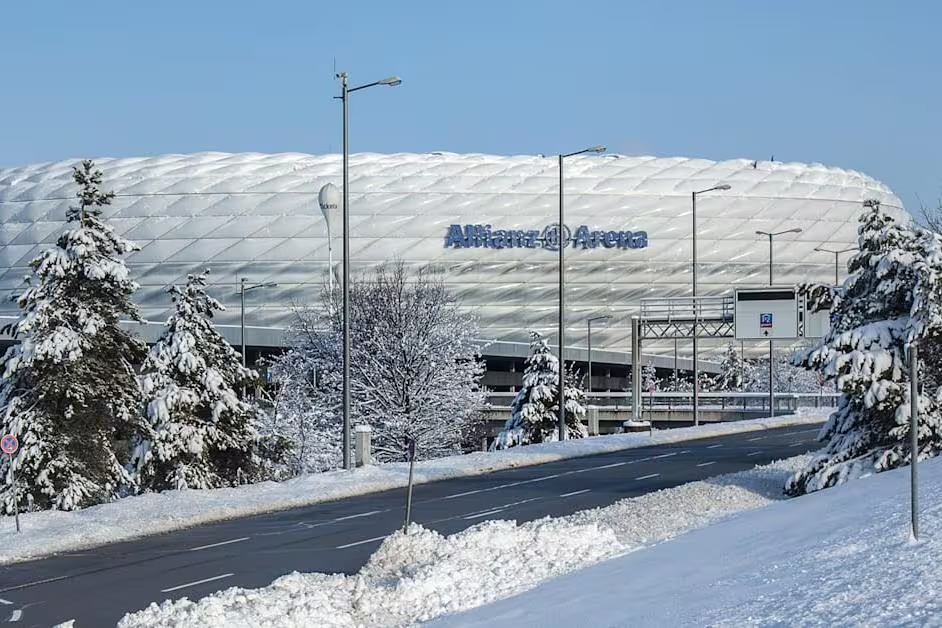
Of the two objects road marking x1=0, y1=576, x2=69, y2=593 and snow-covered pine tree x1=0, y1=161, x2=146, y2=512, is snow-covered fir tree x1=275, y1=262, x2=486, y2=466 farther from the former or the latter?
road marking x1=0, y1=576, x2=69, y2=593

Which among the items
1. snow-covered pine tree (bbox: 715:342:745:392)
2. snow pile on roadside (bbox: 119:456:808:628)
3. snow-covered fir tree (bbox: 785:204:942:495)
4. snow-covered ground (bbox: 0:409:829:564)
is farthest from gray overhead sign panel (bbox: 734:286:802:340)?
snow-covered pine tree (bbox: 715:342:745:392)

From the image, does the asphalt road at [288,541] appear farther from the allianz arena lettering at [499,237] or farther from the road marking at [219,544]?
the allianz arena lettering at [499,237]

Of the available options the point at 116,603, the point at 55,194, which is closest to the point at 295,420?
the point at 116,603

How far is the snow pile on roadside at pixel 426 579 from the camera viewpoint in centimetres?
1230

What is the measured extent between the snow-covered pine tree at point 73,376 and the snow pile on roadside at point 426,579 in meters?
13.8

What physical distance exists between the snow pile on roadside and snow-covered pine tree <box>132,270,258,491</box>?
18831 millimetres

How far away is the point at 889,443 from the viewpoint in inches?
906

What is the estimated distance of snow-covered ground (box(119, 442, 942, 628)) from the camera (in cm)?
1019

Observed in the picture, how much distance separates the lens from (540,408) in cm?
5281

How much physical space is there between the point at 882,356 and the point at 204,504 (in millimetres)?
11720

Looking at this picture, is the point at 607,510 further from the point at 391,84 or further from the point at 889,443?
the point at 391,84

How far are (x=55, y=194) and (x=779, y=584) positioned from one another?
116229 millimetres

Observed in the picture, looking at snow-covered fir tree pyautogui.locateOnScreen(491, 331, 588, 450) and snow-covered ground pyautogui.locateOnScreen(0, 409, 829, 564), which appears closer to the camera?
snow-covered ground pyautogui.locateOnScreen(0, 409, 829, 564)

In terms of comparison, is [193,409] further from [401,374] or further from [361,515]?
[401,374]
